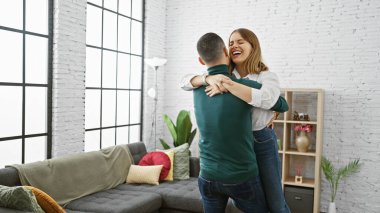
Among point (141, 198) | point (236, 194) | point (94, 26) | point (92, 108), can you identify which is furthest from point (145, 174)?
point (236, 194)

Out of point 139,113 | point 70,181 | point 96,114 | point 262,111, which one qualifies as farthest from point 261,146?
point 139,113

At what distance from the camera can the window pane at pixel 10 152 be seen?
12.5 ft

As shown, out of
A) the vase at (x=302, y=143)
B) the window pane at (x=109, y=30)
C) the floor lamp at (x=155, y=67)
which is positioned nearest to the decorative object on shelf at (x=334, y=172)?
the vase at (x=302, y=143)

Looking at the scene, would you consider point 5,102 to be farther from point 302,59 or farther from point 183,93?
point 302,59

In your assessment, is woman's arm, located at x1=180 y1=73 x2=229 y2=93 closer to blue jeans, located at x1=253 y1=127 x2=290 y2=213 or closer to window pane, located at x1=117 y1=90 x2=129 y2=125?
blue jeans, located at x1=253 y1=127 x2=290 y2=213

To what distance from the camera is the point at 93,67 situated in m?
5.03

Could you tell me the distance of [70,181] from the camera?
3924 millimetres

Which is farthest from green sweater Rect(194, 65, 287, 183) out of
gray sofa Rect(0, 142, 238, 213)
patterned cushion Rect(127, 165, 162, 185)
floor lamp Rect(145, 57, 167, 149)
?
floor lamp Rect(145, 57, 167, 149)

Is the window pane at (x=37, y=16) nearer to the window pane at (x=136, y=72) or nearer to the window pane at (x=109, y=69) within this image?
the window pane at (x=109, y=69)

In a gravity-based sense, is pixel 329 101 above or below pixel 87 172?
above

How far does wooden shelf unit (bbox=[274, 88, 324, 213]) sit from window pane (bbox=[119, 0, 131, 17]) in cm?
249

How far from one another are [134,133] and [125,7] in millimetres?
1856

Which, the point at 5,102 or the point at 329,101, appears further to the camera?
the point at 329,101

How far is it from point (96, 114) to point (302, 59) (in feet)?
9.59
